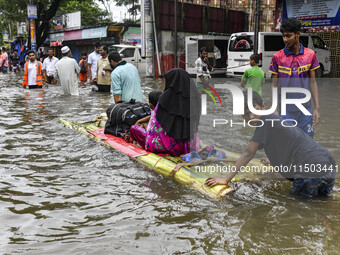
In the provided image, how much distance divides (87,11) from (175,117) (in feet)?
131

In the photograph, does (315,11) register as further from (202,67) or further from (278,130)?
(278,130)

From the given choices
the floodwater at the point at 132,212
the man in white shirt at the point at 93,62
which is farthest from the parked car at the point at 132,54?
the floodwater at the point at 132,212

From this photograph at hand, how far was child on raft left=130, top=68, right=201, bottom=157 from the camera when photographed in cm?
480

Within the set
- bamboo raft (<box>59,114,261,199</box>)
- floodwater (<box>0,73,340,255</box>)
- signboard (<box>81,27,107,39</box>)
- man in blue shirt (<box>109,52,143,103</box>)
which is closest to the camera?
floodwater (<box>0,73,340,255</box>)

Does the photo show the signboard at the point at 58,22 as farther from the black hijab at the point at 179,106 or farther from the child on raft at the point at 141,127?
the black hijab at the point at 179,106

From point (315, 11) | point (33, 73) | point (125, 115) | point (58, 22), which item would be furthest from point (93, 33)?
point (125, 115)

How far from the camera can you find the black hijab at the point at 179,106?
4793 millimetres

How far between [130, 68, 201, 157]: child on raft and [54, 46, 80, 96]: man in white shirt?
23.3 feet

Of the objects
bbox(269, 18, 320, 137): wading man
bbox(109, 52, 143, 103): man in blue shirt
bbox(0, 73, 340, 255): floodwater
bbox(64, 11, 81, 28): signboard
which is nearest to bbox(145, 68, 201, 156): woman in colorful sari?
bbox(0, 73, 340, 255): floodwater

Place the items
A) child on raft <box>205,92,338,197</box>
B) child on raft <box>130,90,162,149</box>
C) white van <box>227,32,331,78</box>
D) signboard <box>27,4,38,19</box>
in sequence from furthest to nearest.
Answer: signboard <box>27,4,38,19</box>, white van <box>227,32,331,78</box>, child on raft <box>130,90,162,149</box>, child on raft <box>205,92,338,197</box>

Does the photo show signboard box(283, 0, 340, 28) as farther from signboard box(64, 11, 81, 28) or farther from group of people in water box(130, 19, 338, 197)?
signboard box(64, 11, 81, 28)

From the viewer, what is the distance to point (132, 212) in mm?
3742

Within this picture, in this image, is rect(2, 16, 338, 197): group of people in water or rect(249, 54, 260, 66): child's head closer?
rect(2, 16, 338, 197): group of people in water

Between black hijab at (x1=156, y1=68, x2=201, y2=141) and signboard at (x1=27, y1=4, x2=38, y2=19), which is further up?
signboard at (x1=27, y1=4, x2=38, y2=19)
